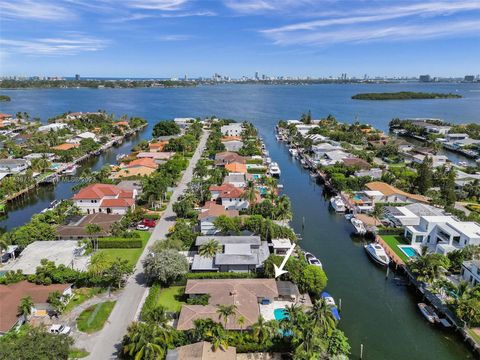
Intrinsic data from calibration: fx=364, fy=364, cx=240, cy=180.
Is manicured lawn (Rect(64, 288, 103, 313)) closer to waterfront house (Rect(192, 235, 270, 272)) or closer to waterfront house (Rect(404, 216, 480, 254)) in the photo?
waterfront house (Rect(192, 235, 270, 272))

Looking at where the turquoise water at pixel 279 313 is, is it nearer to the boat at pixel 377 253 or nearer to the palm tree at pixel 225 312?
the palm tree at pixel 225 312

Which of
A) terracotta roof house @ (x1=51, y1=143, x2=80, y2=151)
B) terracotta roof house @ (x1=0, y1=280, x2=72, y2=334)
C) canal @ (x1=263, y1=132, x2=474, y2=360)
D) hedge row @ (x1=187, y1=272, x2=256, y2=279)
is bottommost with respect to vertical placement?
canal @ (x1=263, y1=132, x2=474, y2=360)

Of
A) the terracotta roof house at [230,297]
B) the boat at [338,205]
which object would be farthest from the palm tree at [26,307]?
the boat at [338,205]

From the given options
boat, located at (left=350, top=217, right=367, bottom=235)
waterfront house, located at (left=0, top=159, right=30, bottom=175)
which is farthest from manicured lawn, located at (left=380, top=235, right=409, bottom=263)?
waterfront house, located at (left=0, top=159, right=30, bottom=175)

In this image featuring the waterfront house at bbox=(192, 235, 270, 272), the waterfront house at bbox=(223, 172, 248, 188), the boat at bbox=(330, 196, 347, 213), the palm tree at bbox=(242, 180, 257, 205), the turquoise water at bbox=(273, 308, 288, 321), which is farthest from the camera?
the waterfront house at bbox=(223, 172, 248, 188)

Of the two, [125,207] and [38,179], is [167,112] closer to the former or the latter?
[38,179]

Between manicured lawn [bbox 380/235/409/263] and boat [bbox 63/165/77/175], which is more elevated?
boat [bbox 63/165/77/175]
